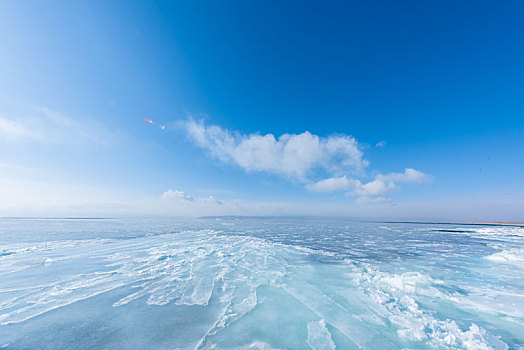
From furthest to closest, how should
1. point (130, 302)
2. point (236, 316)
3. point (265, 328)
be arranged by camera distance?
point (130, 302) < point (236, 316) < point (265, 328)

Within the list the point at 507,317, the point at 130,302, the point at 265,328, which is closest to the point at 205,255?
the point at 130,302

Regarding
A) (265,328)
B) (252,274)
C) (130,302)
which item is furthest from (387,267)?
(130,302)

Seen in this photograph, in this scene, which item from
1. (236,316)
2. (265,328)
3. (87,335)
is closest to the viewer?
(87,335)

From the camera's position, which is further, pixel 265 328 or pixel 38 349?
pixel 265 328

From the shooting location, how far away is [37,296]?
22.7 ft

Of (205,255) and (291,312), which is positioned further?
(205,255)

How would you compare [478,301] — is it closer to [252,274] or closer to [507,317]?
[507,317]

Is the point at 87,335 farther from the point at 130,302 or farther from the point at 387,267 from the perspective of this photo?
the point at 387,267

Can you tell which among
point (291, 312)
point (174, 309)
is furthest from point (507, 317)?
point (174, 309)

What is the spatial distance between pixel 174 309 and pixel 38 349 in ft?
9.37

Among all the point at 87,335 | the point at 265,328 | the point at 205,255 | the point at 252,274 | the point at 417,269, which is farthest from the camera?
the point at 205,255

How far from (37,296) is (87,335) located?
4.21 meters

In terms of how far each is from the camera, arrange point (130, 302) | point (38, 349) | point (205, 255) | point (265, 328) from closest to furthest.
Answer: point (38, 349)
point (265, 328)
point (130, 302)
point (205, 255)

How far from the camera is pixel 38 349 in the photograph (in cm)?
429
